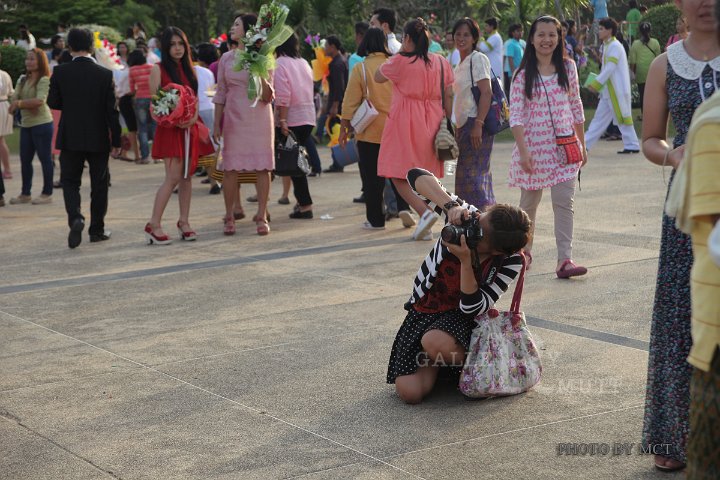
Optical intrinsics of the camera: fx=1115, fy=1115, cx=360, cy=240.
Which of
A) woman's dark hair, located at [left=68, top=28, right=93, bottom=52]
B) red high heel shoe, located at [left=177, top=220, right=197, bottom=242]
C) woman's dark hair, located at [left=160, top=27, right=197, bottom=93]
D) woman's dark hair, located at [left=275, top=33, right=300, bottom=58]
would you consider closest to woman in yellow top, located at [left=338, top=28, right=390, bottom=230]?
woman's dark hair, located at [left=275, top=33, right=300, bottom=58]

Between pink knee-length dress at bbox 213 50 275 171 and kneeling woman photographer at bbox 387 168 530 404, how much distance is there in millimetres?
5007

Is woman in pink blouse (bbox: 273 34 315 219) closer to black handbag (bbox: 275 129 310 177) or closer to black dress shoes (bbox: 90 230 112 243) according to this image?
black handbag (bbox: 275 129 310 177)

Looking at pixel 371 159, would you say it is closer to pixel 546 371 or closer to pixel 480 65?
pixel 480 65

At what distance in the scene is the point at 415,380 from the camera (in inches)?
203

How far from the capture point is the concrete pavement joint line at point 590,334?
6036 mm

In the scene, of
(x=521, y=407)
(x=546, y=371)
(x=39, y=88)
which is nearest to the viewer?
(x=521, y=407)

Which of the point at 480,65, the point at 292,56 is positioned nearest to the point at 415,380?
the point at 480,65

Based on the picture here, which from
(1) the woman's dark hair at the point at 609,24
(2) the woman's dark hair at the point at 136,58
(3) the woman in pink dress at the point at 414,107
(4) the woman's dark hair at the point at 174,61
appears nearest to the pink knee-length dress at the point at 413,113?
(3) the woman in pink dress at the point at 414,107

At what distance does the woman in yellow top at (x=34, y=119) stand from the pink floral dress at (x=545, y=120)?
21.9 feet

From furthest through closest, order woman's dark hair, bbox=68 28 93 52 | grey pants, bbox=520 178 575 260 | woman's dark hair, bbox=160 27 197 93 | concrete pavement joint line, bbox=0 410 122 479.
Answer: woman's dark hair, bbox=68 28 93 52, woman's dark hair, bbox=160 27 197 93, grey pants, bbox=520 178 575 260, concrete pavement joint line, bbox=0 410 122 479

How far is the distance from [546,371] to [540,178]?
2.67 meters

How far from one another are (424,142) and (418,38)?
34.4 inches

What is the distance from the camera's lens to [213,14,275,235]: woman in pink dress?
398 inches

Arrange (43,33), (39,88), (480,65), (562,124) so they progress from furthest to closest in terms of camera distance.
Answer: (43,33) < (39,88) < (480,65) < (562,124)
